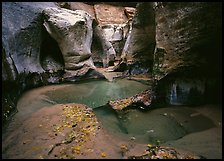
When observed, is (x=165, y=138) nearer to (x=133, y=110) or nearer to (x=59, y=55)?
(x=133, y=110)

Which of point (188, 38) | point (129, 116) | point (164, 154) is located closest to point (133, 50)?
point (188, 38)

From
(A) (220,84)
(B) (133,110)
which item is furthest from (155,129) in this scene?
(A) (220,84)

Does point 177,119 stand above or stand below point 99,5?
below

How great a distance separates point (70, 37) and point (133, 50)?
13.1 ft

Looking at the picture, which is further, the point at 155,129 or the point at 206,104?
the point at 206,104

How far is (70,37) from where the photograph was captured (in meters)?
11.5

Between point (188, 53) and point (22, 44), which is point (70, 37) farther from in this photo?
point (188, 53)

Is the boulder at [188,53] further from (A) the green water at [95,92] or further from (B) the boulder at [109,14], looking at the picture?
(B) the boulder at [109,14]

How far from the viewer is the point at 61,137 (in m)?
4.62

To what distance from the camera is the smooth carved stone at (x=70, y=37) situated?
11212 millimetres

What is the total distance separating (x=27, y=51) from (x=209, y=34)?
7616 millimetres

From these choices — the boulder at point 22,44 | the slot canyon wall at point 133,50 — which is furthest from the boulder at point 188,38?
the boulder at point 22,44

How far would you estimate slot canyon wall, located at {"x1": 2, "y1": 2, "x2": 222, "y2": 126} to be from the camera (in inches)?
243

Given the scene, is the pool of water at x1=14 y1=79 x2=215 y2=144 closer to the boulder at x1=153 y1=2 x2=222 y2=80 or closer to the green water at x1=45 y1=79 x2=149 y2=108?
the green water at x1=45 y1=79 x2=149 y2=108
